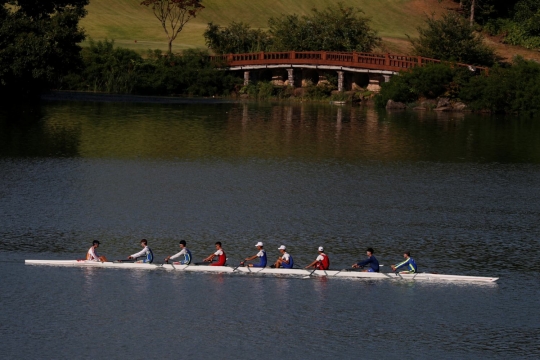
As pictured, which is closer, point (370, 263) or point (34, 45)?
point (370, 263)

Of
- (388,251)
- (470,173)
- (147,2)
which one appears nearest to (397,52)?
(147,2)

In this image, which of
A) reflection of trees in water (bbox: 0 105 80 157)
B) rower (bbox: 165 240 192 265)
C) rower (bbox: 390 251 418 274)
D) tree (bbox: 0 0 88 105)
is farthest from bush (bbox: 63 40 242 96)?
rower (bbox: 390 251 418 274)

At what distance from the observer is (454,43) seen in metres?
117

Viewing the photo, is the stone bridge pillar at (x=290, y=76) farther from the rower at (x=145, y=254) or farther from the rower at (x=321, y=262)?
the rower at (x=321, y=262)

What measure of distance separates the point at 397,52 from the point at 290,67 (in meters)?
17.3

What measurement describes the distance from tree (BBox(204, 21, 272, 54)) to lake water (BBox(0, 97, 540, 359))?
3419 centimetres

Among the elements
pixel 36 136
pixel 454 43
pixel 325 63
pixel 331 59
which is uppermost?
pixel 454 43

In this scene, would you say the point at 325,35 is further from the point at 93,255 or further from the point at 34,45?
the point at 93,255

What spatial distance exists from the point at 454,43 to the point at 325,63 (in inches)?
616

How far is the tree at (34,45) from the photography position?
9650 cm

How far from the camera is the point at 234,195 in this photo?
6353 centimetres

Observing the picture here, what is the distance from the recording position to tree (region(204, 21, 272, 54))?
422 ft

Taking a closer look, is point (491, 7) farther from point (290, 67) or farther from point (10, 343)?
point (10, 343)

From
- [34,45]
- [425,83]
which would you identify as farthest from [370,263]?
[425,83]
